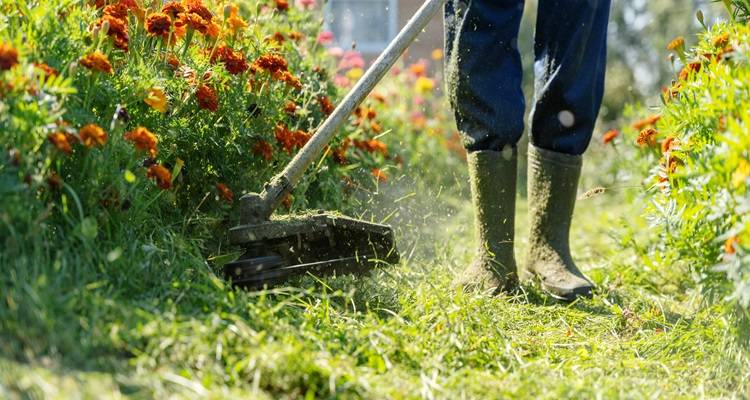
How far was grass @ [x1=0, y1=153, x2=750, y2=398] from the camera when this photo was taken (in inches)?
73.2

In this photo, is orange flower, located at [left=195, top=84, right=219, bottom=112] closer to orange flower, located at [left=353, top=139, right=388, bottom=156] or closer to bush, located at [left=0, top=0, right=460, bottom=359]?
bush, located at [left=0, top=0, right=460, bottom=359]

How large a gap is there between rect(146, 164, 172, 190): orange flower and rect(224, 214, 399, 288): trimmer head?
25 centimetres

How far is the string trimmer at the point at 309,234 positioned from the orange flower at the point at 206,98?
12.0 inches

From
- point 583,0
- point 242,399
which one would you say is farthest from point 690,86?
point 242,399

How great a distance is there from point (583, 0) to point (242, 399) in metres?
1.95

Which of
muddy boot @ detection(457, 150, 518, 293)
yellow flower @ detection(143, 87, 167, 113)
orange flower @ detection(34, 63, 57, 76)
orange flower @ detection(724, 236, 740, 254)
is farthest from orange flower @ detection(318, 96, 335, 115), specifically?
orange flower @ detection(724, 236, 740, 254)

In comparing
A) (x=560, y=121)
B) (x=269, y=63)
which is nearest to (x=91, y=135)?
(x=269, y=63)

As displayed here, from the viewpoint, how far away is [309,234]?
272cm

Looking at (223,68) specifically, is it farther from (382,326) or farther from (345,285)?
(382,326)

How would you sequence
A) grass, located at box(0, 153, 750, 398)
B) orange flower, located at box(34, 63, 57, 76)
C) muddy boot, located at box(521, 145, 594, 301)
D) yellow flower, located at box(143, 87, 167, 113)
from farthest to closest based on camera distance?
1. muddy boot, located at box(521, 145, 594, 301)
2. yellow flower, located at box(143, 87, 167, 113)
3. orange flower, located at box(34, 63, 57, 76)
4. grass, located at box(0, 153, 750, 398)

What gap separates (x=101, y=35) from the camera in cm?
241

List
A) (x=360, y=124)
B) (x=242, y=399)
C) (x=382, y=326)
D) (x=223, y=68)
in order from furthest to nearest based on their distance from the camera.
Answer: (x=360, y=124) → (x=223, y=68) → (x=382, y=326) → (x=242, y=399)

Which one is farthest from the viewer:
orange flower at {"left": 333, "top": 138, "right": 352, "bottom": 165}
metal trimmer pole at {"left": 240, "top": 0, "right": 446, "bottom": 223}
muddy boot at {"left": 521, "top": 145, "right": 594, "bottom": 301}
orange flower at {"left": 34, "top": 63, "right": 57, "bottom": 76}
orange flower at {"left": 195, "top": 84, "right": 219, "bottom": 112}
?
orange flower at {"left": 333, "top": 138, "right": 352, "bottom": 165}

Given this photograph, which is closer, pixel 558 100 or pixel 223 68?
pixel 223 68
